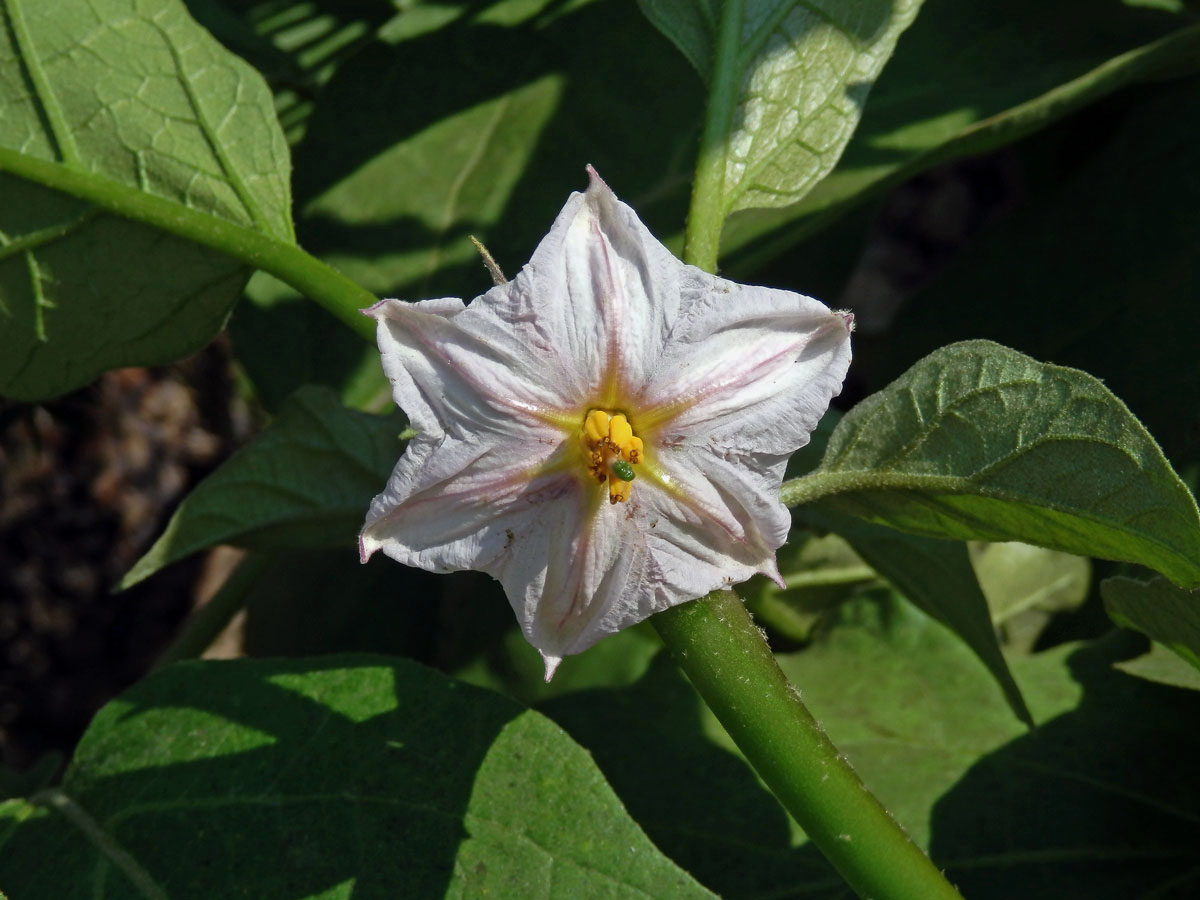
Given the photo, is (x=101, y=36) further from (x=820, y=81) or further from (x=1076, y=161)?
(x=1076, y=161)

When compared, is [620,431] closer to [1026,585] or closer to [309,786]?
[309,786]

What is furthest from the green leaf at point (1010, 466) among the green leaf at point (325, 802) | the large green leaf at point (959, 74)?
the large green leaf at point (959, 74)

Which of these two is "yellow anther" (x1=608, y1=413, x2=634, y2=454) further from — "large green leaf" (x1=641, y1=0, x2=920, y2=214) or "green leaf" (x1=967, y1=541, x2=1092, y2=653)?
"green leaf" (x1=967, y1=541, x2=1092, y2=653)

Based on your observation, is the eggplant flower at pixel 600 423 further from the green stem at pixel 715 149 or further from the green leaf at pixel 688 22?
the green leaf at pixel 688 22

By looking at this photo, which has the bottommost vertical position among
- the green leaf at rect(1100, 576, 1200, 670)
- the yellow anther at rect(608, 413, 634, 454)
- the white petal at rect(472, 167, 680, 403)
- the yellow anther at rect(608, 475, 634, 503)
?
the green leaf at rect(1100, 576, 1200, 670)

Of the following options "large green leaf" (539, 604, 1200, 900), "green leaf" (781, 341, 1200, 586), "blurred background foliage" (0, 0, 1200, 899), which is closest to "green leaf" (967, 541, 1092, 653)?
"blurred background foliage" (0, 0, 1200, 899)
